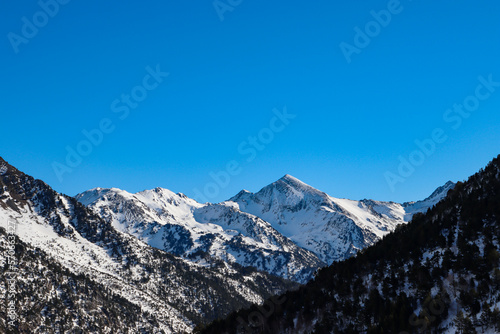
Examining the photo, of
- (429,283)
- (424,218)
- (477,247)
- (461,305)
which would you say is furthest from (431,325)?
(424,218)

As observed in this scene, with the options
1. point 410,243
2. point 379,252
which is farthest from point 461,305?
point 379,252

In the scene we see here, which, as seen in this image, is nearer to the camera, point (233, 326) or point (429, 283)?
point (429, 283)

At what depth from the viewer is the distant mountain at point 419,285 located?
74.8m

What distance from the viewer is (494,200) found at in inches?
→ 3937

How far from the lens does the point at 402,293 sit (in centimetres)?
8750

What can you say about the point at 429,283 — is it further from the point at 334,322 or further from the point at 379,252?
the point at 379,252

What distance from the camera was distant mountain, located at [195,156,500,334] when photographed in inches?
2945

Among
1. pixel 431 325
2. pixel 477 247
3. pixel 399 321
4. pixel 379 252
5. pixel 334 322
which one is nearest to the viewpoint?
pixel 431 325

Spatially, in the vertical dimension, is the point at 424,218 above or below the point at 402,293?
above

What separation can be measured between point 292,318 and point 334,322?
60.8 feet

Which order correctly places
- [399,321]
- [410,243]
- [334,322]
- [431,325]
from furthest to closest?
[410,243], [334,322], [399,321], [431,325]

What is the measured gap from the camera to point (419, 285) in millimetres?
85562

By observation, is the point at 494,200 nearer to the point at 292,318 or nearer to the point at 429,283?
the point at 429,283

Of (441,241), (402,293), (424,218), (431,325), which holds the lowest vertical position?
(431,325)
